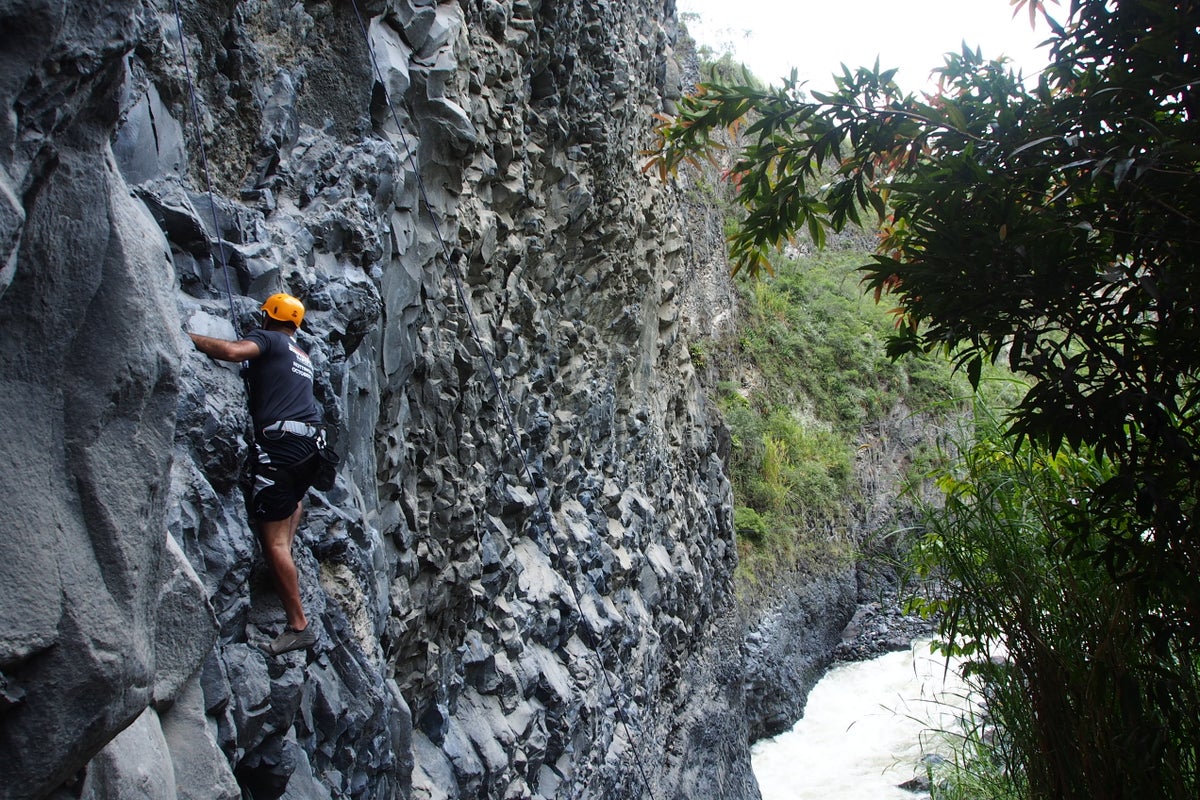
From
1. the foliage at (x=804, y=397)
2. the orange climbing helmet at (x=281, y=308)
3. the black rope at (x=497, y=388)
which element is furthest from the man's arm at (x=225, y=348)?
the foliage at (x=804, y=397)

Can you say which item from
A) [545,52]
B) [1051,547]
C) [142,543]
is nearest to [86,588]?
[142,543]

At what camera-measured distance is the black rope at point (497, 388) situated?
4.98m

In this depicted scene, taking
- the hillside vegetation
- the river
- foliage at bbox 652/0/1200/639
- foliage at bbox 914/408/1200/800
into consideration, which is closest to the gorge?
the river

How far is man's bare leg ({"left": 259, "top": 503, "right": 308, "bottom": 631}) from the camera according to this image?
10.7ft

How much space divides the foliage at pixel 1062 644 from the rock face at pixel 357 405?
2.92 m

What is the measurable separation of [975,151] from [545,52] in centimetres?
427

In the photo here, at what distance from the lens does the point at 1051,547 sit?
4.12 metres

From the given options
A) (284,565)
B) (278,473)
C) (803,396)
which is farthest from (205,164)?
(803,396)

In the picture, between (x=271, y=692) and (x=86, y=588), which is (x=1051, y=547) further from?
(x=86, y=588)

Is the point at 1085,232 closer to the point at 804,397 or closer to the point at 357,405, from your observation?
the point at 357,405

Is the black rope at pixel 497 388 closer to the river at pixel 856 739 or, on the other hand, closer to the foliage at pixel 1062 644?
the foliage at pixel 1062 644

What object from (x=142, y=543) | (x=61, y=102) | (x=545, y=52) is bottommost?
(x=142, y=543)

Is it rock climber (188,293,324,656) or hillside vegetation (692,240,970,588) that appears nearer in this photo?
rock climber (188,293,324,656)

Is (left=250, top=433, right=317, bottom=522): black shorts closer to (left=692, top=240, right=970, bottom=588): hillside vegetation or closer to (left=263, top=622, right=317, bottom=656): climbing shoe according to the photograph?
(left=263, top=622, right=317, bottom=656): climbing shoe
